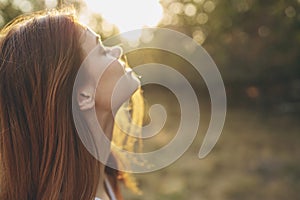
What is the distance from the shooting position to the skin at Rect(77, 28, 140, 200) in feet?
2.27

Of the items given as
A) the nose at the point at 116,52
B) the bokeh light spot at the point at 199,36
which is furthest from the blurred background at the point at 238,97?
the nose at the point at 116,52

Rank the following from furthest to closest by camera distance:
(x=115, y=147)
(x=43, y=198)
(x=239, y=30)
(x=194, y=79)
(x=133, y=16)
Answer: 1. (x=194, y=79)
2. (x=239, y=30)
3. (x=133, y=16)
4. (x=115, y=147)
5. (x=43, y=198)

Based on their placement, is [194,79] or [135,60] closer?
[135,60]

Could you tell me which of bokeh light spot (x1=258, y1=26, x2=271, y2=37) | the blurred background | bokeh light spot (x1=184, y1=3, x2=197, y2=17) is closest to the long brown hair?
the blurred background

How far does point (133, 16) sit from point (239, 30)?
143 inches

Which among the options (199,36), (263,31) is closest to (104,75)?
(199,36)

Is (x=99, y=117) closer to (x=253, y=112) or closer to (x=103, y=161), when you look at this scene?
(x=103, y=161)

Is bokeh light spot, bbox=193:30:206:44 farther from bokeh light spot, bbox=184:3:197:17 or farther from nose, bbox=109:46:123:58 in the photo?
nose, bbox=109:46:123:58

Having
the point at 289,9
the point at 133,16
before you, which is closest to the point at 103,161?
the point at 133,16

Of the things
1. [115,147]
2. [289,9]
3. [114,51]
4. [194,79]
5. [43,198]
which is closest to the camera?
[43,198]

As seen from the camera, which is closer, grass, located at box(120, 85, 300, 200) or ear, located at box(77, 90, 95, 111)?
ear, located at box(77, 90, 95, 111)

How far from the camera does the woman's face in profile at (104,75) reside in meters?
0.70

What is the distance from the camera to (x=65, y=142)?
2.15 ft

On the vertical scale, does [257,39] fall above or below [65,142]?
above
